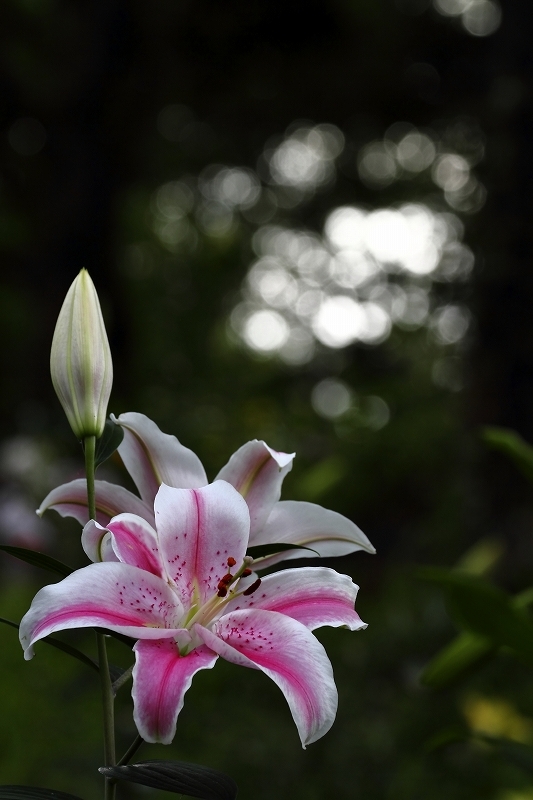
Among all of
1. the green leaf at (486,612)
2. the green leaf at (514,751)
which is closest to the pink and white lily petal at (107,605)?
the green leaf at (486,612)

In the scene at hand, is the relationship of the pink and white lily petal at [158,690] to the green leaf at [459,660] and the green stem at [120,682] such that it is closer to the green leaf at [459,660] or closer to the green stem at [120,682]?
the green stem at [120,682]

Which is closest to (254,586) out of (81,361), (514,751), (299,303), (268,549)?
(268,549)

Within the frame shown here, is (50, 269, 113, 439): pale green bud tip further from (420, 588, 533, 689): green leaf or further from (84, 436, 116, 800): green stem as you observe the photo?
(420, 588, 533, 689): green leaf

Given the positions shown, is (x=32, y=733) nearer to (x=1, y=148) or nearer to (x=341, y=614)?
(x=341, y=614)

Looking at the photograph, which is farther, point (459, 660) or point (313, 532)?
point (459, 660)

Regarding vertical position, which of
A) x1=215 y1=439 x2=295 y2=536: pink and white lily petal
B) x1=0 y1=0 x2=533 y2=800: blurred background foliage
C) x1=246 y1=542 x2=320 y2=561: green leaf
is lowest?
x1=246 y1=542 x2=320 y2=561: green leaf

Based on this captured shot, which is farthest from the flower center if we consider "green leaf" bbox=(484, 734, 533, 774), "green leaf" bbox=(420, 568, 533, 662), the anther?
"green leaf" bbox=(484, 734, 533, 774)

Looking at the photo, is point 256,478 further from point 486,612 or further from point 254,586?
point 486,612

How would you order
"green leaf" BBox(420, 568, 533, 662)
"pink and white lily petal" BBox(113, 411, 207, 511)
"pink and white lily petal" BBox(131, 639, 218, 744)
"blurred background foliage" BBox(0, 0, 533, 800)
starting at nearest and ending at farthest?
1. "pink and white lily petal" BBox(131, 639, 218, 744)
2. "pink and white lily petal" BBox(113, 411, 207, 511)
3. "green leaf" BBox(420, 568, 533, 662)
4. "blurred background foliage" BBox(0, 0, 533, 800)

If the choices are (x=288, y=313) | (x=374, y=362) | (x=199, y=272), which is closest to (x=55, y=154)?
(x=199, y=272)
